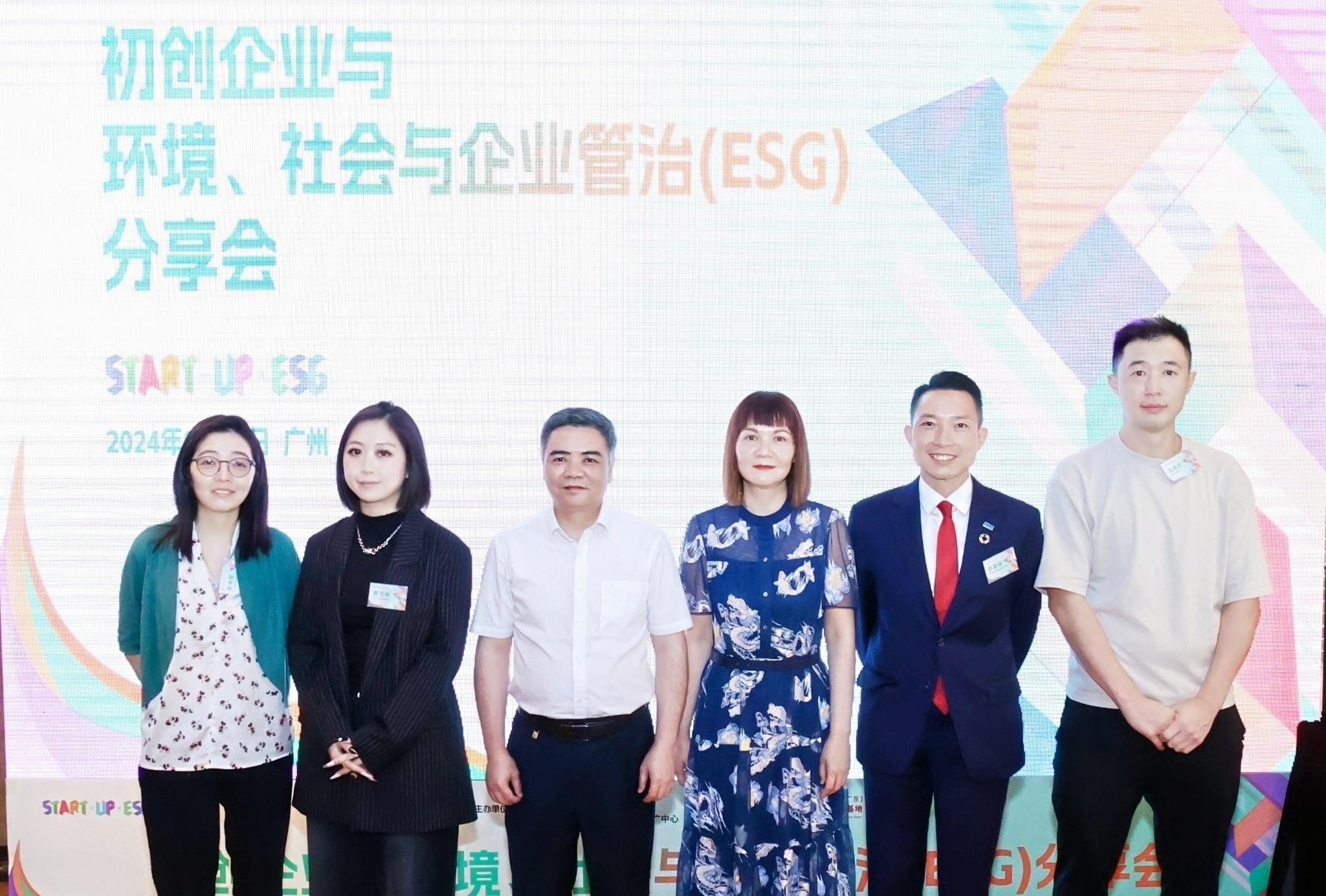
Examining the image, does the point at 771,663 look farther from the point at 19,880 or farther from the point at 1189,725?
the point at 19,880

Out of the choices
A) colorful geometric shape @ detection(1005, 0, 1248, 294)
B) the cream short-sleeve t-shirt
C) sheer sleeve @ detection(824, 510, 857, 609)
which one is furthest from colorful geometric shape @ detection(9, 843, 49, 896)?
colorful geometric shape @ detection(1005, 0, 1248, 294)

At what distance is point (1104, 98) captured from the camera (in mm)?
3174

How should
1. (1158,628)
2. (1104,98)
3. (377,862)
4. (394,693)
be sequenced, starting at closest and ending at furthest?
(394,693)
(377,862)
(1158,628)
(1104,98)

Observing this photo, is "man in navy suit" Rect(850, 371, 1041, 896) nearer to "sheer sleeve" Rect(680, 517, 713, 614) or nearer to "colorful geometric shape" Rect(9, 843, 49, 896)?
"sheer sleeve" Rect(680, 517, 713, 614)

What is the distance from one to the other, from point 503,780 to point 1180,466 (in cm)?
172

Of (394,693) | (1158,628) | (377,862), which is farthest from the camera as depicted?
(1158,628)

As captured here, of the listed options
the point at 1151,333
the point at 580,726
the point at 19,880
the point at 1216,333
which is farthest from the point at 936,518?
the point at 19,880

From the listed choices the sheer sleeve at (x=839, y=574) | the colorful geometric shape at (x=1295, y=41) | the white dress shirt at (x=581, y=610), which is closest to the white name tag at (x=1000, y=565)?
the sheer sleeve at (x=839, y=574)

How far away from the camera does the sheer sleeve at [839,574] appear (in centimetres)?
242

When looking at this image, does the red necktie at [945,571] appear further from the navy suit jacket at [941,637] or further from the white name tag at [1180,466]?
the white name tag at [1180,466]

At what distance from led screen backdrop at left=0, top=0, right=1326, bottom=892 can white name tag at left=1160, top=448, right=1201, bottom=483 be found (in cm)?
69

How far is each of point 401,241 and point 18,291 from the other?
1.16 meters

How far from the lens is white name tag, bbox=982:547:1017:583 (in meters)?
2.43

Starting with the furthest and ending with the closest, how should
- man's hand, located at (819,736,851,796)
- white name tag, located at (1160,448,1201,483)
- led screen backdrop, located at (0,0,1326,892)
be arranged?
led screen backdrop, located at (0,0,1326,892), white name tag, located at (1160,448,1201,483), man's hand, located at (819,736,851,796)
